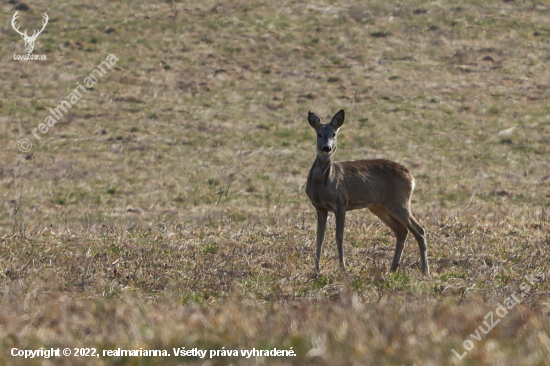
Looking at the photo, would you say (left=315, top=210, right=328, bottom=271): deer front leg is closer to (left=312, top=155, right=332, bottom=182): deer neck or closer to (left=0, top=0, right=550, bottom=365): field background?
(left=0, top=0, right=550, bottom=365): field background

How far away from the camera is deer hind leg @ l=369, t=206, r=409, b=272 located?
31.0ft

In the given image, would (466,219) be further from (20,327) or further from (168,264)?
(20,327)

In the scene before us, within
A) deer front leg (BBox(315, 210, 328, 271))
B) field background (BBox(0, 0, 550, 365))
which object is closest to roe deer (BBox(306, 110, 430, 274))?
deer front leg (BBox(315, 210, 328, 271))

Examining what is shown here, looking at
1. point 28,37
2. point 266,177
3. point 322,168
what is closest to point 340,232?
point 322,168

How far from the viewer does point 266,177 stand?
20078 millimetres

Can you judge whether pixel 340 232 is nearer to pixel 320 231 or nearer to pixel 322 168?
pixel 320 231

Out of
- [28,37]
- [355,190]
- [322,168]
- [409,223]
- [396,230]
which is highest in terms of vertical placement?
[28,37]

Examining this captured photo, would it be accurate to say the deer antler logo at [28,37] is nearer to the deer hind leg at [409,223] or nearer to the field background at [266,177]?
the field background at [266,177]

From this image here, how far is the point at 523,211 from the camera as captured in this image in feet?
49.8

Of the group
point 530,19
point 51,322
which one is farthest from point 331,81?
point 51,322

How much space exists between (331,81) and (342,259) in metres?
19.1

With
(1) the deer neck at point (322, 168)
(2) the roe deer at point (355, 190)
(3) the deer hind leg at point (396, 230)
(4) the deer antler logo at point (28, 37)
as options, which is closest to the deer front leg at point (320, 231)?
(2) the roe deer at point (355, 190)

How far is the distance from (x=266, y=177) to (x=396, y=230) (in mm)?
10480

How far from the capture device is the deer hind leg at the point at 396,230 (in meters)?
9.46
